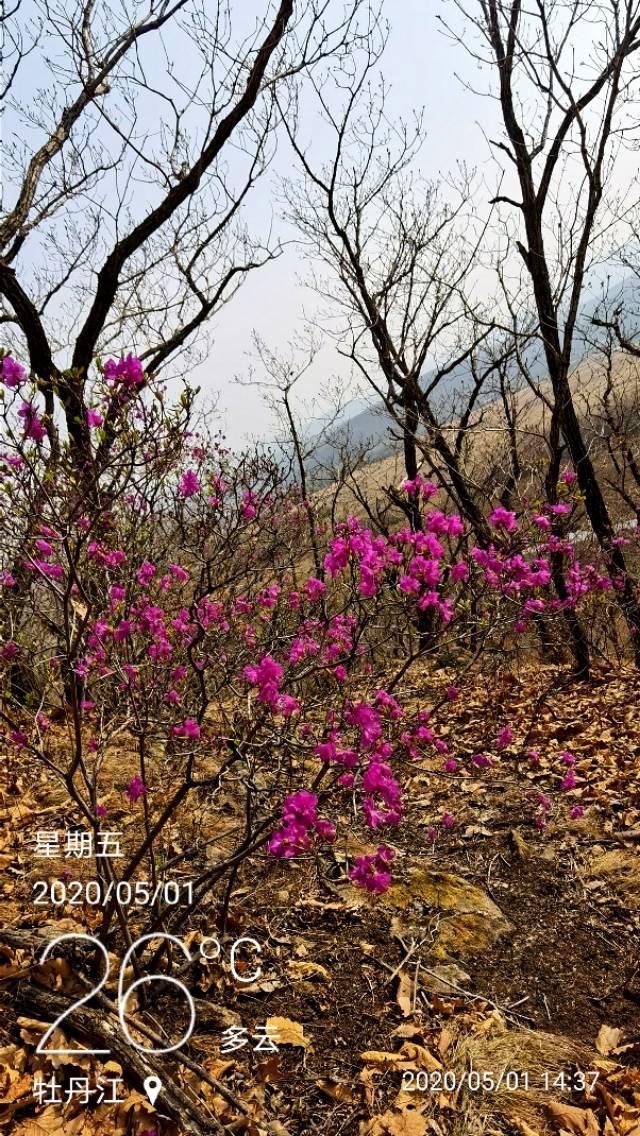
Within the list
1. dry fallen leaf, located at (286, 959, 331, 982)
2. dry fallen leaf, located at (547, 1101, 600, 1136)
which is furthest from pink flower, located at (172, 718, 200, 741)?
dry fallen leaf, located at (547, 1101, 600, 1136)

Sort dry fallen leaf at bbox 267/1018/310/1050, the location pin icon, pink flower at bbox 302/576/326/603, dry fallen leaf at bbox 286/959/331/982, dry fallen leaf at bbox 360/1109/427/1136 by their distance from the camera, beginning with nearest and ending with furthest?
the location pin icon, dry fallen leaf at bbox 360/1109/427/1136, dry fallen leaf at bbox 267/1018/310/1050, dry fallen leaf at bbox 286/959/331/982, pink flower at bbox 302/576/326/603

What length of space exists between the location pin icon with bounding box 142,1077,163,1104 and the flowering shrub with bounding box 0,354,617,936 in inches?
22.0

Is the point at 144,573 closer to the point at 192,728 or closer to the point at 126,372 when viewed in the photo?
the point at 192,728

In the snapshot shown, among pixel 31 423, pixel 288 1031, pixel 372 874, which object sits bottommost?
pixel 288 1031

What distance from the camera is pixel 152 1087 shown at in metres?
2.12

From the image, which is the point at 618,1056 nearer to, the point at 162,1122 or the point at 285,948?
the point at 285,948

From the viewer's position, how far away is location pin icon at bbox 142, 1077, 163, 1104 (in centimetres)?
210

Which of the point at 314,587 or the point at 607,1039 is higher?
the point at 314,587

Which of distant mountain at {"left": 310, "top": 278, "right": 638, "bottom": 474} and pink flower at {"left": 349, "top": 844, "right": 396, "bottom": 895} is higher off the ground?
distant mountain at {"left": 310, "top": 278, "right": 638, "bottom": 474}

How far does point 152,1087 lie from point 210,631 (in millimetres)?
2477

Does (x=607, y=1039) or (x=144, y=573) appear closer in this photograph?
(x=607, y=1039)

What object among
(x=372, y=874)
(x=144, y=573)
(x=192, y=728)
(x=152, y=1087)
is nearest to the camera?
(x=152, y=1087)

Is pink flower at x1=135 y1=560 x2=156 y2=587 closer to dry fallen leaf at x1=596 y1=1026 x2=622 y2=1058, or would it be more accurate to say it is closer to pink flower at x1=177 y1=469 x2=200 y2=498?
pink flower at x1=177 y1=469 x2=200 y2=498

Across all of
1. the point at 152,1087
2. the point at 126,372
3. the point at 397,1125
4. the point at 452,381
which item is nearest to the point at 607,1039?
the point at 397,1125
